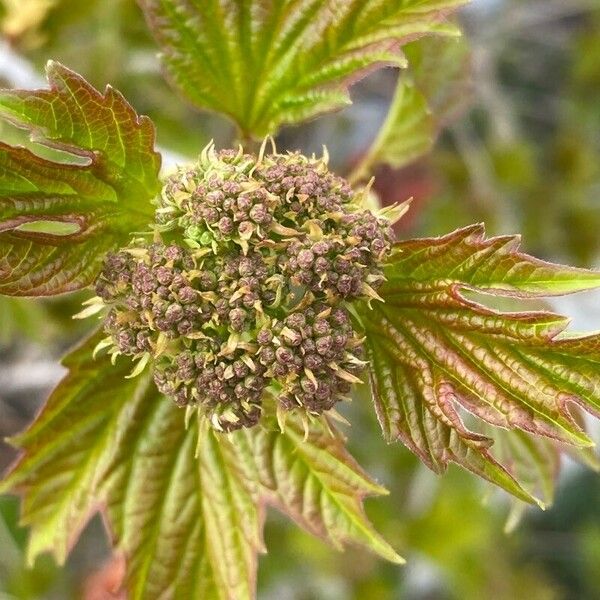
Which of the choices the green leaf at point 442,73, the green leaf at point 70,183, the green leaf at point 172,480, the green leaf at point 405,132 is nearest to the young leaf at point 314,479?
the green leaf at point 172,480

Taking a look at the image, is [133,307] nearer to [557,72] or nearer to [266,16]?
[266,16]

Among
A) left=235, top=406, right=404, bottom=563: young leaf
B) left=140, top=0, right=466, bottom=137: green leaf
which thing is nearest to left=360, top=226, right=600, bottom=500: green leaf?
left=235, top=406, right=404, bottom=563: young leaf

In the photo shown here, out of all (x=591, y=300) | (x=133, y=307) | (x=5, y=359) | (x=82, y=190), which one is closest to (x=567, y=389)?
(x=133, y=307)

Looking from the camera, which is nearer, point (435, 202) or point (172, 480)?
point (172, 480)

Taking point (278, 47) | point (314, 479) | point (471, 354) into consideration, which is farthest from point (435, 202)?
point (471, 354)

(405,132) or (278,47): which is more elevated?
(405,132)

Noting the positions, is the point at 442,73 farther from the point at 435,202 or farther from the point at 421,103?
the point at 435,202
